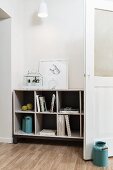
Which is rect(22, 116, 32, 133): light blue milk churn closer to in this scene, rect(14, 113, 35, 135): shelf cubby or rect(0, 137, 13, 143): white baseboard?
rect(14, 113, 35, 135): shelf cubby

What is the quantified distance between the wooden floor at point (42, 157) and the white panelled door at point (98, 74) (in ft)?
0.70

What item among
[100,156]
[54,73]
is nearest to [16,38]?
[54,73]

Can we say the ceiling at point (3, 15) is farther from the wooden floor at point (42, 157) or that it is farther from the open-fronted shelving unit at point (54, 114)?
the wooden floor at point (42, 157)

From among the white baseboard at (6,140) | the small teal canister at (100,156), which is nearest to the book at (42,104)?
the white baseboard at (6,140)

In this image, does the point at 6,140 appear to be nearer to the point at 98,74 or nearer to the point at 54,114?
the point at 54,114

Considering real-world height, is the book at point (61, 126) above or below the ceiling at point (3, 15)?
below

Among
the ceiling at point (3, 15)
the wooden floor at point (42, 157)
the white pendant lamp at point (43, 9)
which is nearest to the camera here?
the wooden floor at point (42, 157)

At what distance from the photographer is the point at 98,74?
2.64 meters

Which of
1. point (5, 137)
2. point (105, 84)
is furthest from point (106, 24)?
point (5, 137)

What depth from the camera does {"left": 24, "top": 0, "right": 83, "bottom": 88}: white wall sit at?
3.51m

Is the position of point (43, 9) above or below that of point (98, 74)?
above

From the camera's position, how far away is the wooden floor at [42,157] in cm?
242

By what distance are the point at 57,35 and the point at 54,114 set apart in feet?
4.36

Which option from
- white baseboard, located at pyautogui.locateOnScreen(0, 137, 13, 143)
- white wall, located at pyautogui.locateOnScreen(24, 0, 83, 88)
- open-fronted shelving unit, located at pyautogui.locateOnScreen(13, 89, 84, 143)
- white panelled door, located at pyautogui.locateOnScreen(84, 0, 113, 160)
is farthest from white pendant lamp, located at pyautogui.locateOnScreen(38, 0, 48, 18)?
white baseboard, located at pyautogui.locateOnScreen(0, 137, 13, 143)
